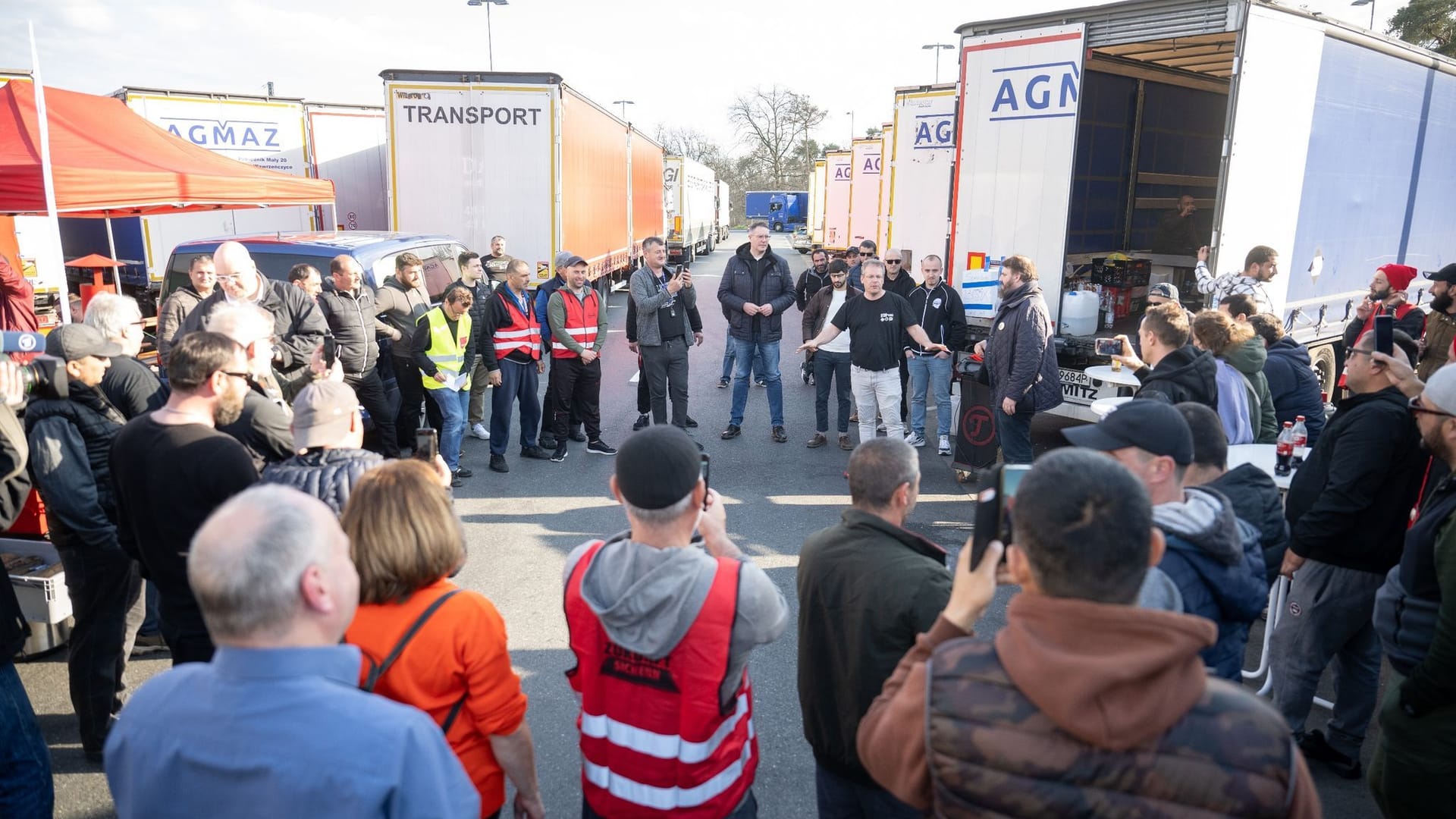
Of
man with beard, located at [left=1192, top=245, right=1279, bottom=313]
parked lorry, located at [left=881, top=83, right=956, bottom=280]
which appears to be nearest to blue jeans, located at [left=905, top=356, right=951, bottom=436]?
man with beard, located at [left=1192, top=245, right=1279, bottom=313]

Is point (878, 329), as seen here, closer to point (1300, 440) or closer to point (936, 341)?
point (936, 341)

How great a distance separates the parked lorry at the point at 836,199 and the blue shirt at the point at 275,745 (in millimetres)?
22627

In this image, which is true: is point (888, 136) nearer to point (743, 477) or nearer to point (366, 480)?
point (743, 477)

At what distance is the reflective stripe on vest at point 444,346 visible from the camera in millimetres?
6988

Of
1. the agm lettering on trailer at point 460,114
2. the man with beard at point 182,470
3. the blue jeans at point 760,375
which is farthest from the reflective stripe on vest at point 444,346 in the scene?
the agm lettering on trailer at point 460,114

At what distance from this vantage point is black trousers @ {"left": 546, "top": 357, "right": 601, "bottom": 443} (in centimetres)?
808

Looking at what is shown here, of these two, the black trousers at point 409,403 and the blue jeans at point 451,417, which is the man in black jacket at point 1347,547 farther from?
the black trousers at point 409,403

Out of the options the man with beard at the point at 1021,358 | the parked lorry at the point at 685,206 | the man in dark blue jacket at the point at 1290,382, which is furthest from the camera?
the parked lorry at the point at 685,206

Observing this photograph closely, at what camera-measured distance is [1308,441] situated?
5.23m

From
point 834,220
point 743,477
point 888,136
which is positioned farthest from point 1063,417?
point 834,220

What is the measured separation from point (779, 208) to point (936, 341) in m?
48.9

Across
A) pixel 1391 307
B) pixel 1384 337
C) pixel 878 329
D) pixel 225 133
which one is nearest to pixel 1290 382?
pixel 1384 337

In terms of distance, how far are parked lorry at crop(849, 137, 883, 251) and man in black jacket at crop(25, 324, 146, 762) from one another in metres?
17.6

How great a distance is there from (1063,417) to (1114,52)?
15.6ft
